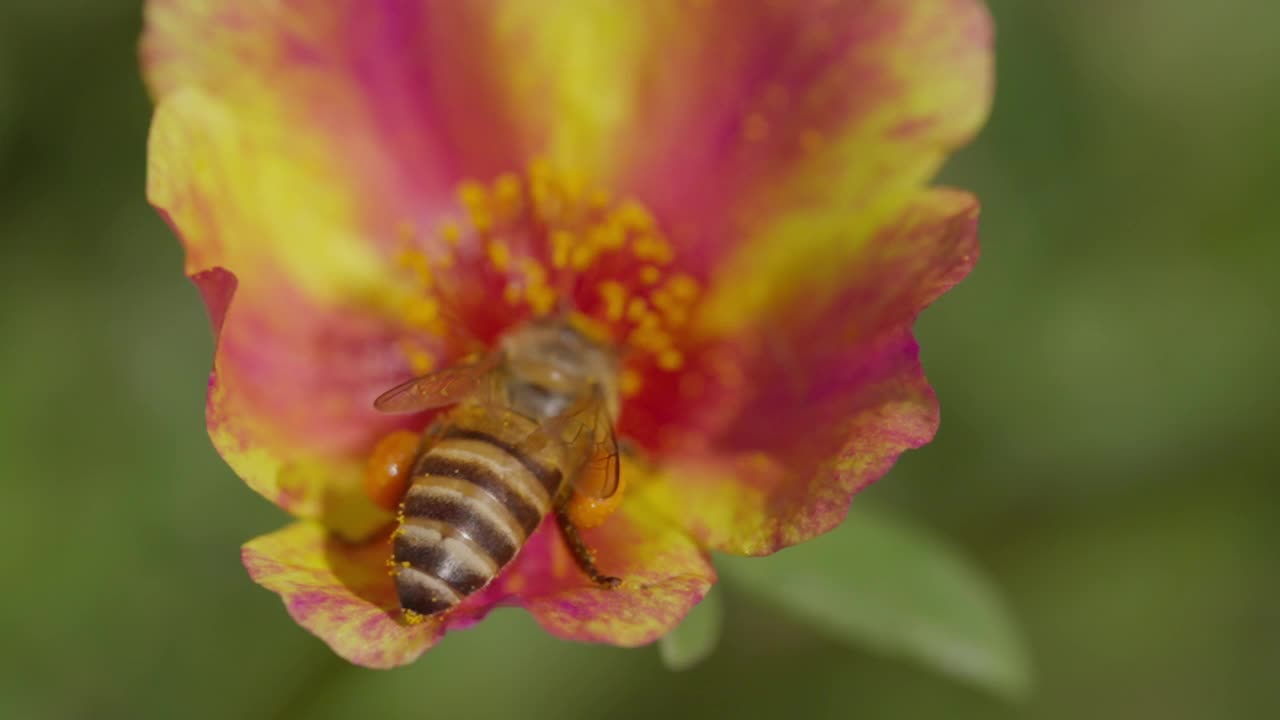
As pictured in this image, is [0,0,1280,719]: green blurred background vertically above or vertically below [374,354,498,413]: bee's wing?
below

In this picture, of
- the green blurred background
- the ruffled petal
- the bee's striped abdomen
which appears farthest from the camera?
the green blurred background

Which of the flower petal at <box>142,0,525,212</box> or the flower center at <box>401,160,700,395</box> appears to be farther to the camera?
the flower center at <box>401,160,700,395</box>

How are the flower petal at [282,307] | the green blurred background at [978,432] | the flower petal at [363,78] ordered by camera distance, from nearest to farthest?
the flower petal at [282,307] < the flower petal at [363,78] < the green blurred background at [978,432]

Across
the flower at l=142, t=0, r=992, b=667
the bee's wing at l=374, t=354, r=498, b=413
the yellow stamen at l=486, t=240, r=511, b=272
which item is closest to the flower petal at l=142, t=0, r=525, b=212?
the flower at l=142, t=0, r=992, b=667

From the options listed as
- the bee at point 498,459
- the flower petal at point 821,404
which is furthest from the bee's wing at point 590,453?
the flower petal at point 821,404

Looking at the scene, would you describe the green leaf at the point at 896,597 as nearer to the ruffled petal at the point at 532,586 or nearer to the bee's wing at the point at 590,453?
the ruffled petal at the point at 532,586

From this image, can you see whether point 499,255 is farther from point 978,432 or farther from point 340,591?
point 978,432

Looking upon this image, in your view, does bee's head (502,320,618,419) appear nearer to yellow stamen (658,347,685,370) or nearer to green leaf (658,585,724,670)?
yellow stamen (658,347,685,370)
